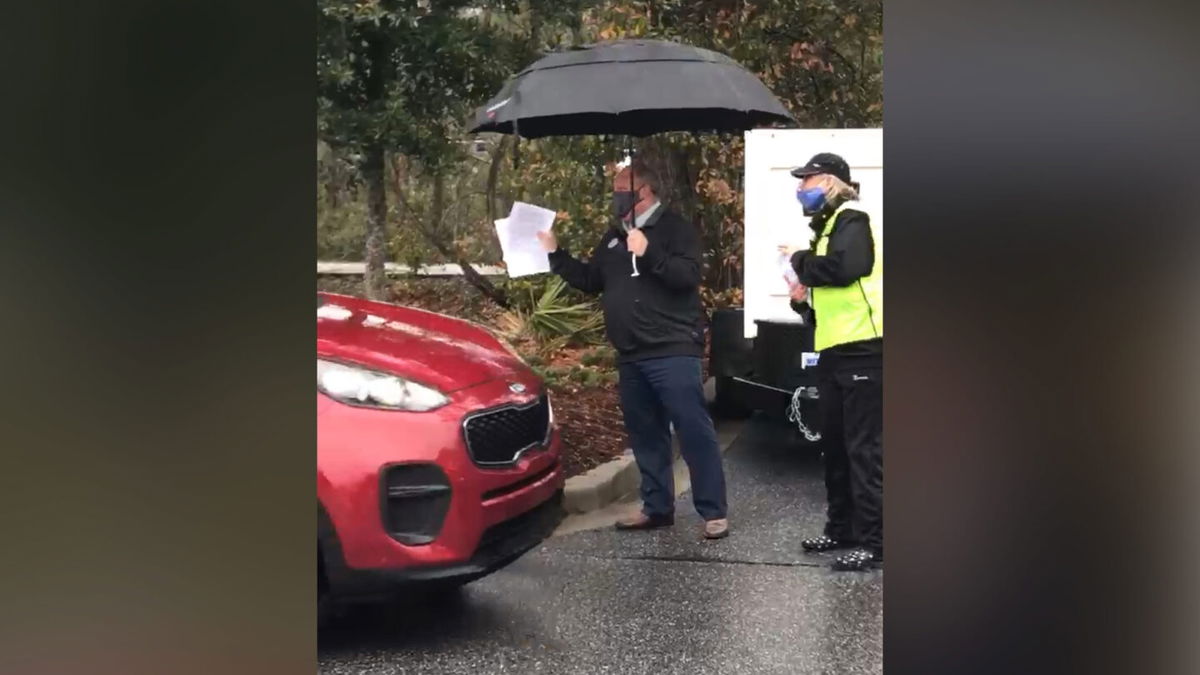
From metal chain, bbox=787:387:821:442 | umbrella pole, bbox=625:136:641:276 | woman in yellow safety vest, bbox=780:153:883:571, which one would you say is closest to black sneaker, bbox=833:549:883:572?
woman in yellow safety vest, bbox=780:153:883:571

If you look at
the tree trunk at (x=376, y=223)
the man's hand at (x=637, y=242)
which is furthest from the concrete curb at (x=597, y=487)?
the tree trunk at (x=376, y=223)

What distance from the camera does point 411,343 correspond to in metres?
3.76

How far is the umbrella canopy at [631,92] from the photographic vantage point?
12.6 ft

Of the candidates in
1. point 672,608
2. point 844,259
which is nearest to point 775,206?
point 844,259

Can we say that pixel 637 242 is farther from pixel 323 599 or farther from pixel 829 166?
pixel 323 599

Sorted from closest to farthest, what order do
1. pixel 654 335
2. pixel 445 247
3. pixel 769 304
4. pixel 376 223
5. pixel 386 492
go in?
pixel 386 492, pixel 376 223, pixel 445 247, pixel 769 304, pixel 654 335

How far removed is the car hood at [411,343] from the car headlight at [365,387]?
27 millimetres

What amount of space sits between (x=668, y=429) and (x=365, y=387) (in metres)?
1.18

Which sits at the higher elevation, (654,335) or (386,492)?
(654,335)

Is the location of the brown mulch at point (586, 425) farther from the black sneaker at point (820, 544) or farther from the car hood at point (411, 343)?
the black sneaker at point (820, 544)

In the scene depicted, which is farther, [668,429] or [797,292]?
[668,429]

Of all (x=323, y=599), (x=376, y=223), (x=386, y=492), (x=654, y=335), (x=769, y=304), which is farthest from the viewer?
(x=654, y=335)

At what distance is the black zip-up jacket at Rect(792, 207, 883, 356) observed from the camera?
156 inches
